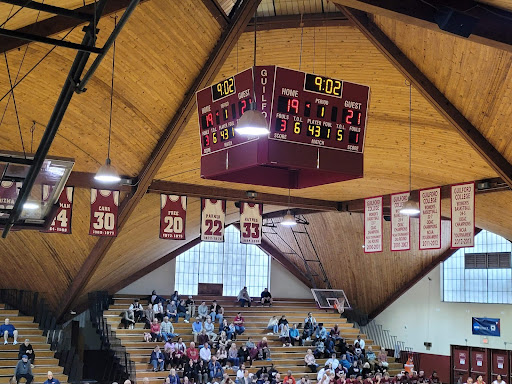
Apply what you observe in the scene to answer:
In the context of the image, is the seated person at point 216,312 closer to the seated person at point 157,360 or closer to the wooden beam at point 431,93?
the seated person at point 157,360

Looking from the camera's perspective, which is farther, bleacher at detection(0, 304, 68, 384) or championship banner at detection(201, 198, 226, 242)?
bleacher at detection(0, 304, 68, 384)

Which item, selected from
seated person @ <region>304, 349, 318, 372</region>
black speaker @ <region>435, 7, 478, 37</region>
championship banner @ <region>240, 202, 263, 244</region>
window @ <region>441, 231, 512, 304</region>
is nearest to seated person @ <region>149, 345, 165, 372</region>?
championship banner @ <region>240, 202, 263, 244</region>

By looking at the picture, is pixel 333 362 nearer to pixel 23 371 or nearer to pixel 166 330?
pixel 166 330

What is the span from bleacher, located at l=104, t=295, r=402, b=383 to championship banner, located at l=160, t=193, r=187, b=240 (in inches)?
242

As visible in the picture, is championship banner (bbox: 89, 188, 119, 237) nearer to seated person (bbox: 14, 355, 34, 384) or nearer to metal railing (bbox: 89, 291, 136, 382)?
seated person (bbox: 14, 355, 34, 384)

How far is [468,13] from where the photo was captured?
29.9ft

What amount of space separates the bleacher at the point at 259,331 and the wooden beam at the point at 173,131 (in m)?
3.22

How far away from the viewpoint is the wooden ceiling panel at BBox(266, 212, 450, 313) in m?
28.1

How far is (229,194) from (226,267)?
33.6ft

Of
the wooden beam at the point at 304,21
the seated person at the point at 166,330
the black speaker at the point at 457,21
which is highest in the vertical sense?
the wooden beam at the point at 304,21

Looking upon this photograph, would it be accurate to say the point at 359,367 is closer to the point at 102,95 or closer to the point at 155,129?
the point at 155,129

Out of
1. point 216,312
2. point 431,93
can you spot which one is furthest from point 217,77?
point 216,312

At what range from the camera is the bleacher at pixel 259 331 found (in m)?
24.3

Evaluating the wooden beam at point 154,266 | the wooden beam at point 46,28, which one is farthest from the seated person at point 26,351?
the wooden beam at point 46,28
